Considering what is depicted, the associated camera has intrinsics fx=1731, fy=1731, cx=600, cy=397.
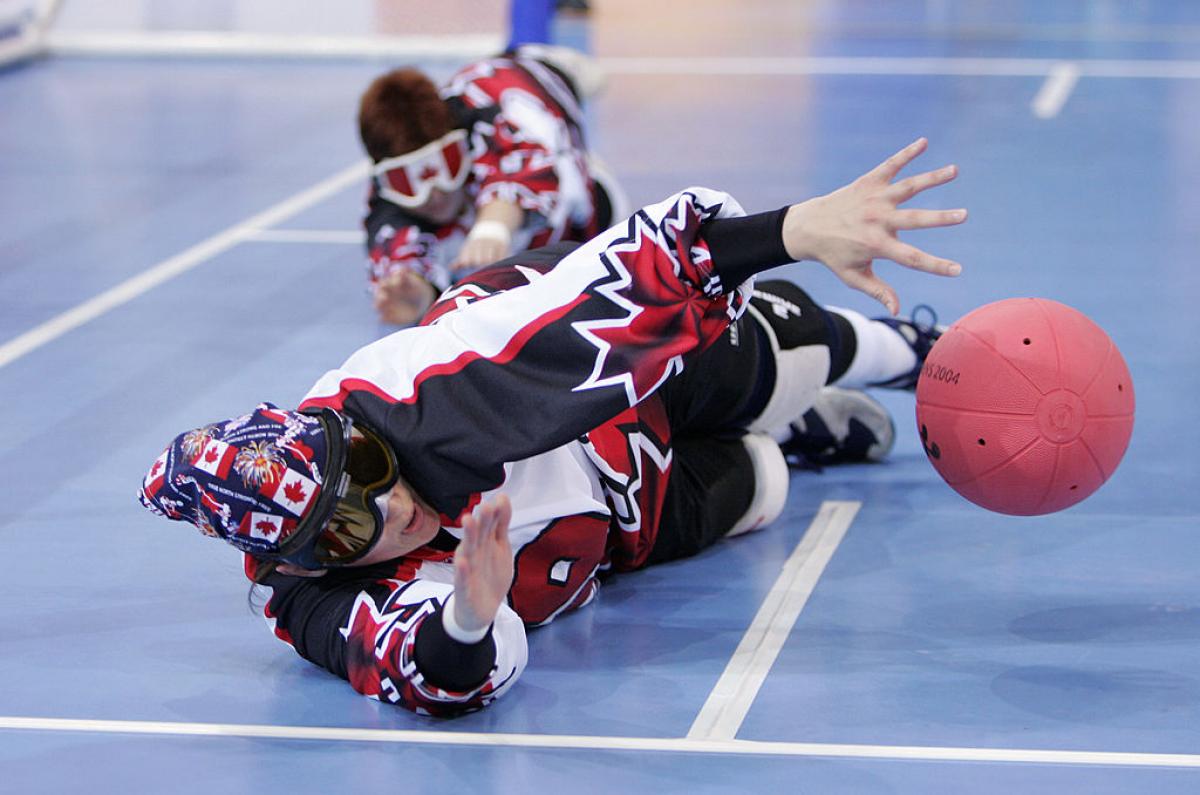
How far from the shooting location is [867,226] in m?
2.74

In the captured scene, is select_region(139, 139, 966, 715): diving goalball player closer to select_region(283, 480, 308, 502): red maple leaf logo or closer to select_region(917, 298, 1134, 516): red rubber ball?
select_region(283, 480, 308, 502): red maple leaf logo

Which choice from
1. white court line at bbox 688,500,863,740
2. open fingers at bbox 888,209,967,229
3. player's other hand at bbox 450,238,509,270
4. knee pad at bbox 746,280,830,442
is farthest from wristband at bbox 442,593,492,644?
player's other hand at bbox 450,238,509,270

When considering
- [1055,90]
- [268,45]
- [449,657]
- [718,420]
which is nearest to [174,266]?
[718,420]

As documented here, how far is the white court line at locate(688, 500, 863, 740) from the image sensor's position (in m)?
3.03

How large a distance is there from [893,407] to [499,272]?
4.90ft

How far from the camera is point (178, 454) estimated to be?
295 cm

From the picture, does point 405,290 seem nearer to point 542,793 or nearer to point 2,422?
point 2,422

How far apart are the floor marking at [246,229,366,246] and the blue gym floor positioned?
29mm

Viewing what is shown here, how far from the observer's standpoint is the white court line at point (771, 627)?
9.93 feet

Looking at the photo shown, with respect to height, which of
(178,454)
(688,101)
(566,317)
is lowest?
(688,101)

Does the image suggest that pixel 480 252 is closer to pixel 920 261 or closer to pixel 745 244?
pixel 745 244

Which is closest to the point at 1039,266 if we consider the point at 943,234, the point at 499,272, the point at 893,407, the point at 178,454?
the point at 943,234

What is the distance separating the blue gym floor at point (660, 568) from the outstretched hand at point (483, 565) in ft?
0.87

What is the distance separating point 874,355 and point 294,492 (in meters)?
1.69
